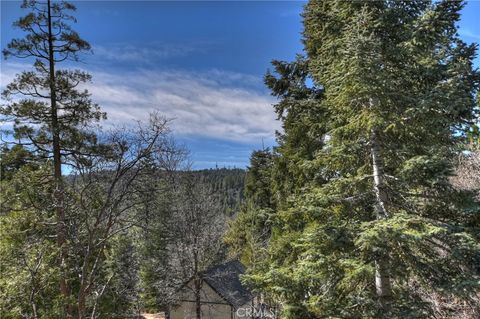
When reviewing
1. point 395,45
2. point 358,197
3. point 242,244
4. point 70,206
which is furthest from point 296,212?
point 242,244

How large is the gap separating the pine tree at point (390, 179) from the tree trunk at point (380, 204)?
0.02 metres

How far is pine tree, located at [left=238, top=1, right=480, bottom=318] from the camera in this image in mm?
5770

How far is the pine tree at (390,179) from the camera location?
5770 mm

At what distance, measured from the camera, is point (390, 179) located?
6758mm

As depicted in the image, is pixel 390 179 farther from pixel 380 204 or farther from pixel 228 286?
pixel 228 286

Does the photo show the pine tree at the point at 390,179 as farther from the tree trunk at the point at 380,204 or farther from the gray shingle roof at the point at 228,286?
the gray shingle roof at the point at 228,286

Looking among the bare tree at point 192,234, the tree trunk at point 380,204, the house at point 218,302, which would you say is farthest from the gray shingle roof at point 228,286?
the tree trunk at point 380,204

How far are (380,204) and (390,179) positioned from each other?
59 centimetres

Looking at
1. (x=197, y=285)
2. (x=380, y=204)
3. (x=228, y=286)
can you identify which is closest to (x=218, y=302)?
(x=228, y=286)

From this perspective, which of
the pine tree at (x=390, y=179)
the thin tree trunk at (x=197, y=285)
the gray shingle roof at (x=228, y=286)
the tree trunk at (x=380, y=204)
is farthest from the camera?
the gray shingle roof at (x=228, y=286)

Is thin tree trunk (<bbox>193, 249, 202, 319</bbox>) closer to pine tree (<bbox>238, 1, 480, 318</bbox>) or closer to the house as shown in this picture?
the house

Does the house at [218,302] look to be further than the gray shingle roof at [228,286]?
Yes

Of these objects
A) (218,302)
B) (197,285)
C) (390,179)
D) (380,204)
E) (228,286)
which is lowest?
(218,302)

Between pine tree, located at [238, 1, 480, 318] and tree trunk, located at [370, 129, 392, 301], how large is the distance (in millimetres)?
18
